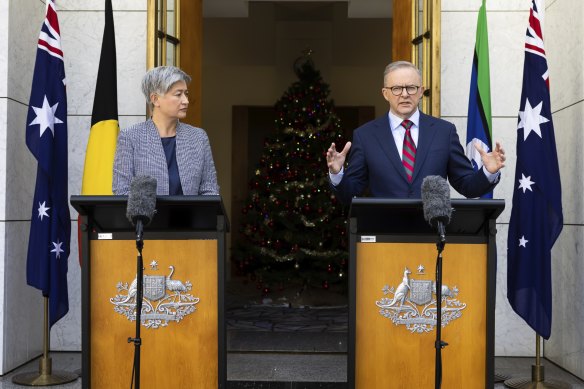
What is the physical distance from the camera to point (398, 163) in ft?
10.0

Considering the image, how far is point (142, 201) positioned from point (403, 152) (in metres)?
1.18

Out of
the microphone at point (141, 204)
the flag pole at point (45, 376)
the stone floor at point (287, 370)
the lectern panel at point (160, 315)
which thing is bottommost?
the stone floor at point (287, 370)

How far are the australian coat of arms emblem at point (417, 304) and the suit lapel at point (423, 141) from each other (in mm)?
609

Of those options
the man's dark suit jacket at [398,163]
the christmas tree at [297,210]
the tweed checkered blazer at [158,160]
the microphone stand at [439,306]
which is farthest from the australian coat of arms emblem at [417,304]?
the christmas tree at [297,210]

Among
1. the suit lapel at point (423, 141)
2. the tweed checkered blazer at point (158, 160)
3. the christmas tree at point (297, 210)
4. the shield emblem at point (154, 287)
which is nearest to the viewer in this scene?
the shield emblem at point (154, 287)

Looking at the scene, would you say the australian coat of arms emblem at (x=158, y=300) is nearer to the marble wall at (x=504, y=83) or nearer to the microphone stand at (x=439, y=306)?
the microphone stand at (x=439, y=306)

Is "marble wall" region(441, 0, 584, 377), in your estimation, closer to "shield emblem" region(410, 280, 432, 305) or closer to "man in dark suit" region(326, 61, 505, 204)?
"man in dark suit" region(326, 61, 505, 204)

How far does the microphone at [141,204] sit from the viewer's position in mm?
2459

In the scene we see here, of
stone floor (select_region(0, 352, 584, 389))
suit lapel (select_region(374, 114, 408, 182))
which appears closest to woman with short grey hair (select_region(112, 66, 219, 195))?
suit lapel (select_region(374, 114, 408, 182))

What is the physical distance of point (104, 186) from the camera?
4.61 meters

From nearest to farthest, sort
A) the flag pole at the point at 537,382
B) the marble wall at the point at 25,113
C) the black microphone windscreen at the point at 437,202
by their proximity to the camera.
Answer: the black microphone windscreen at the point at 437,202 < the flag pole at the point at 537,382 < the marble wall at the point at 25,113

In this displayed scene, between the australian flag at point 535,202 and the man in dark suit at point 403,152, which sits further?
the australian flag at point 535,202

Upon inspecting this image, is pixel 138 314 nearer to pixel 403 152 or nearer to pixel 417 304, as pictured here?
pixel 417 304

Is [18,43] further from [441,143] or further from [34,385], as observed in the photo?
[441,143]
